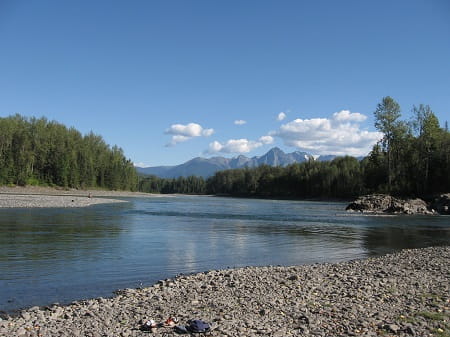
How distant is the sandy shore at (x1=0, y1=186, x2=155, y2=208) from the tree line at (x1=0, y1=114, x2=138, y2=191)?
4551 millimetres

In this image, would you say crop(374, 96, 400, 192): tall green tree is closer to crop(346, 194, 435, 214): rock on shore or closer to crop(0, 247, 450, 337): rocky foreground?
crop(346, 194, 435, 214): rock on shore

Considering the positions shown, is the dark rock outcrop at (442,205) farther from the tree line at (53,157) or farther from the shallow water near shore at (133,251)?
the tree line at (53,157)

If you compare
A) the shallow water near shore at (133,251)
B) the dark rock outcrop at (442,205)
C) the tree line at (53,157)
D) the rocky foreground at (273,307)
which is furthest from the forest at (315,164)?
the rocky foreground at (273,307)

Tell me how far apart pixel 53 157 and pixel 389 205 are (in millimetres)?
104215

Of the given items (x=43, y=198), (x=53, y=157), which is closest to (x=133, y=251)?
(x=43, y=198)

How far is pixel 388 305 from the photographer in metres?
12.7

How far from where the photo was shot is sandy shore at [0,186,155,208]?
63.0 metres

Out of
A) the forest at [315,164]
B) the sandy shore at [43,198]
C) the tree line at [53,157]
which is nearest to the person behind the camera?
the sandy shore at [43,198]

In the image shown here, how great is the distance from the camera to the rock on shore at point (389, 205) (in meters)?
71.7

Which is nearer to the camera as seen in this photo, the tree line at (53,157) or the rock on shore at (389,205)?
the rock on shore at (389,205)

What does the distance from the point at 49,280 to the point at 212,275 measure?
6958 mm

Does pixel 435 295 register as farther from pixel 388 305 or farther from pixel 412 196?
Answer: pixel 412 196

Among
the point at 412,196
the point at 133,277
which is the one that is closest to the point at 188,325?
the point at 133,277

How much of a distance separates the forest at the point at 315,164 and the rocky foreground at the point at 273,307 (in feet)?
262
